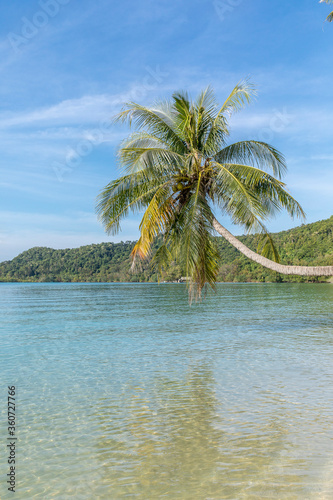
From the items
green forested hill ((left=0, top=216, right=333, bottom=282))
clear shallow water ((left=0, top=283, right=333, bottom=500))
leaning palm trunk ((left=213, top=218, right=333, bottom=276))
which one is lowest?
clear shallow water ((left=0, top=283, right=333, bottom=500))

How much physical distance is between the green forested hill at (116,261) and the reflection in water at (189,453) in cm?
8780

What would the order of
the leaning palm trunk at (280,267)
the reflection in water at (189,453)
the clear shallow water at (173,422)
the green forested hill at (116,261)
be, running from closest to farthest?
the reflection in water at (189,453), the clear shallow water at (173,422), the leaning palm trunk at (280,267), the green forested hill at (116,261)

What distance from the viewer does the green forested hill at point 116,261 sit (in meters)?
94.6

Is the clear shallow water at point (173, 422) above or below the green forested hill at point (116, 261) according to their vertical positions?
below

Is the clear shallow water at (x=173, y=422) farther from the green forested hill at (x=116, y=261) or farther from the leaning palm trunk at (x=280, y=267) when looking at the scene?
the green forested hill at (x=116, y=261)

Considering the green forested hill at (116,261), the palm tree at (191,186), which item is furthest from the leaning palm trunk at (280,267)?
the green forested hill at (116,261)

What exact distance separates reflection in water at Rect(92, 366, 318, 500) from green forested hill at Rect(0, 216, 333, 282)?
87799mm

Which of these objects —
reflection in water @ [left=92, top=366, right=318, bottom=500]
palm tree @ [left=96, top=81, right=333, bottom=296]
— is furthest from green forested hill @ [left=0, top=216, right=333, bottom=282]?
reflection in water @ [left=92, top=366, right=318, bottom=500]

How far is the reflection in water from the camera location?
471cm

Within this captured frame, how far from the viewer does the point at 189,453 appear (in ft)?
18.8

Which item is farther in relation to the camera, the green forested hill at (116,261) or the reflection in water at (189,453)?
the green forested hill at (116,261)

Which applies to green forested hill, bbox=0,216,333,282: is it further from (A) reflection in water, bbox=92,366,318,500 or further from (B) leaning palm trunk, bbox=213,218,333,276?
(A) reflection in water, bbox=92,366,318,500

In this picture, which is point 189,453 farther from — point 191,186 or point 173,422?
point 191,186

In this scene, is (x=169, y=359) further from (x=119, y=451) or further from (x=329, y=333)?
(x=329, y=333)
